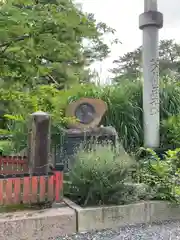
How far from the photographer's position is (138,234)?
284 cm

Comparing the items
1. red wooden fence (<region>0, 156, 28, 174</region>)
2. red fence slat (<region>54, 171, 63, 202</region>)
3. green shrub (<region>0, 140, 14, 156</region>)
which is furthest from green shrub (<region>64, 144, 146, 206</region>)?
green shrub (<region>0, 140, 14, 156</region>)

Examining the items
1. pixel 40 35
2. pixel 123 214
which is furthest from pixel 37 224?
pixel 40 35

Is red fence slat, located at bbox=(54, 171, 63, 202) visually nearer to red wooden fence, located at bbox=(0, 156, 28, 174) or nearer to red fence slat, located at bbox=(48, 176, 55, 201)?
red fence slat, located at bbox=(48, 176, 55, 201)

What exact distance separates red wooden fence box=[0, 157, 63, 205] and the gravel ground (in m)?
0.43

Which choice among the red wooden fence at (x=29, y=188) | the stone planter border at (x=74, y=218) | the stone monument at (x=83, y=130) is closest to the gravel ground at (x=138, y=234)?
the stone planter border at (x=74, y=218)

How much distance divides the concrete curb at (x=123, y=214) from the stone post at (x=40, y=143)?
507 millimetres

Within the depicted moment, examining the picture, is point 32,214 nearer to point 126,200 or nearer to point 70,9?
point 126,200

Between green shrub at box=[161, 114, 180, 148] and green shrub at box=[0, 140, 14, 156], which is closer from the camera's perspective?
green shrub at box=[0, 140, 14, 156]

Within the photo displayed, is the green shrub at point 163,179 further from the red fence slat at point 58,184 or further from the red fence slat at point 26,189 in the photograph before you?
the red fence slat at point 26,189

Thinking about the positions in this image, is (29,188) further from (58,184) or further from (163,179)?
(163,179)

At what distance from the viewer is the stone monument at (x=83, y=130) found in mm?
4710

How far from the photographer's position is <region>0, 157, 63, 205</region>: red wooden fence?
2.82m

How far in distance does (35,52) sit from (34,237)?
67.7 inches

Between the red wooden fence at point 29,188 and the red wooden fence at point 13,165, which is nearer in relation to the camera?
the red wooden fence at point 29,188
